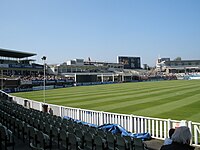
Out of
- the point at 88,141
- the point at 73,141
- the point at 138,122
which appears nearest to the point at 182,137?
the point at 73,141

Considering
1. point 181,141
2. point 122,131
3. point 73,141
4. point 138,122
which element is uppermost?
point 181,141

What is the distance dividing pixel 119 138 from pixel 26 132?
3515mm

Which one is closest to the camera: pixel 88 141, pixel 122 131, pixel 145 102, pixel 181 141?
pixel 181 141

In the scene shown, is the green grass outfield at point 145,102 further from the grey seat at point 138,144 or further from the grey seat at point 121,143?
the grey seat at point 121,143

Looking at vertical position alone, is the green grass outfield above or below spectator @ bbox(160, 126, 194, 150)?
below

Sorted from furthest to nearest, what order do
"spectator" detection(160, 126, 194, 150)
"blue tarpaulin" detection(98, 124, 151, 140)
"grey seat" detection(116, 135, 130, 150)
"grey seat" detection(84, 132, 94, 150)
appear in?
"blue tarpaulin" detection(98, 124, 151, 140), "grey seat" detection(84, 132, 94, 150), "grey seat" detection(116, 135, 130, 150), "spectator" detection(160, 126, 194, 150)

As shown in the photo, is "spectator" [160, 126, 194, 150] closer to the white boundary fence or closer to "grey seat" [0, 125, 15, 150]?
"grey seat" [0, 125, 15, 150]

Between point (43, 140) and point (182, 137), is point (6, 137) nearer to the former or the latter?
point (43, 140)

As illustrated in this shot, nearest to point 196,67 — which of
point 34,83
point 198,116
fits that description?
point 34,83

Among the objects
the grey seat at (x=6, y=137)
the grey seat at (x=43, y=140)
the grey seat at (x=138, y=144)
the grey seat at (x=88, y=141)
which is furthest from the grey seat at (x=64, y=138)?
the grey seat at (x=138, y=144)

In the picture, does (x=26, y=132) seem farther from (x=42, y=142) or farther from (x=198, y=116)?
(x=198, y=116)

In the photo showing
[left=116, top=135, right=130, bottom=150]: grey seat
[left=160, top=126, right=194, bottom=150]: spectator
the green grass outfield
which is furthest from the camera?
the green grass outfield

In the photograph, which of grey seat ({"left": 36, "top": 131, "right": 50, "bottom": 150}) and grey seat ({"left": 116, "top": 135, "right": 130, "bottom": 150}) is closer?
grey seat ({"left": 116, "top": 135, "right": 130, "bottom": 150})

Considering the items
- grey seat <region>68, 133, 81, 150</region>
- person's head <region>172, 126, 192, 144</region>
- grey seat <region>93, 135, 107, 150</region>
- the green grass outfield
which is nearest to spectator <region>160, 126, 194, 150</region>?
person's head <region>172, 126, 192, 144</region>
